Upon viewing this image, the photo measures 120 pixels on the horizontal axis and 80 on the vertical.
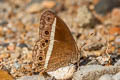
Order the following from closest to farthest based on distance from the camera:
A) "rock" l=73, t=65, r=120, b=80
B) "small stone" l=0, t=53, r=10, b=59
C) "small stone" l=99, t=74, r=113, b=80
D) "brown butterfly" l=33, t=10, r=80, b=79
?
1. "small stone" l=99, t=74, r=113, b=80
2. "rock" l=73, t=65, r=120, b=80
3. "brown butterfly" l=33, t=10, r=80, b=79
4. "small stone" l=0, t=53, r=10, b=59

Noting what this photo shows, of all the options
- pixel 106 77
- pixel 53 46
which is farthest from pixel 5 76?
pixel 106 77

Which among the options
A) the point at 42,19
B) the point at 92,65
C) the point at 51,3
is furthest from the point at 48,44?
the point at 51,3

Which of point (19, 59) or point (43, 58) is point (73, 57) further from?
point (19, 59)

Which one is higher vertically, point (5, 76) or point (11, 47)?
point (11, 47)

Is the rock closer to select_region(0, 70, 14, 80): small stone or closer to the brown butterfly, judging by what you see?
the brown butterfly

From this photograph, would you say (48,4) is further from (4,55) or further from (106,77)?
(106,77)

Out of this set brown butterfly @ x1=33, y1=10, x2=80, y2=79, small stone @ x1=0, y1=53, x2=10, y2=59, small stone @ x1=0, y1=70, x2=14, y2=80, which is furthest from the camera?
small stone @ x1=0, y1=53, x2=10, y2=59

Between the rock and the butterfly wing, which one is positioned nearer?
the rock

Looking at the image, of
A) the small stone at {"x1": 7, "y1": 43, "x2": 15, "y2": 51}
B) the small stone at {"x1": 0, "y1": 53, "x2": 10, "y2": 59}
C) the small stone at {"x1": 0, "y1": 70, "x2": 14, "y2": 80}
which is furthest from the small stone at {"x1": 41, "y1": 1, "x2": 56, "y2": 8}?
the small stone at {"x1": 0, "y1": 70, "x2": 14, "y2": 80}

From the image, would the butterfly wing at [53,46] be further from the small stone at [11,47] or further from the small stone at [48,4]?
the small stone at [48,4]
